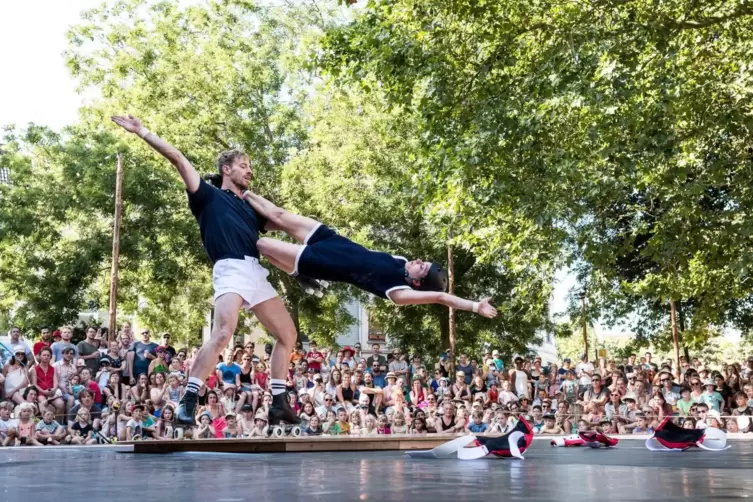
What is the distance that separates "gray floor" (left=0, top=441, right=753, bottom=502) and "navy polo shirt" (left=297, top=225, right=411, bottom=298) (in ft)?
3.65

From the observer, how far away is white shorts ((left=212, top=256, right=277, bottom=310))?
233 inches

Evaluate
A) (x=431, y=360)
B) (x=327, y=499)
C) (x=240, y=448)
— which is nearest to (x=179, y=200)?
(x=431, y=360)

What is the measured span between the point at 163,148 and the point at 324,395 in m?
8.28

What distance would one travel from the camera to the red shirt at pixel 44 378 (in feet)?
38.9

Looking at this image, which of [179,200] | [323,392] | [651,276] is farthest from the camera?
[179,200]

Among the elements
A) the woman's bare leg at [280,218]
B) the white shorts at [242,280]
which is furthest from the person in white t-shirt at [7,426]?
the woman's bare leg at [280,218]

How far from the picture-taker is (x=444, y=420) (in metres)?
13.2

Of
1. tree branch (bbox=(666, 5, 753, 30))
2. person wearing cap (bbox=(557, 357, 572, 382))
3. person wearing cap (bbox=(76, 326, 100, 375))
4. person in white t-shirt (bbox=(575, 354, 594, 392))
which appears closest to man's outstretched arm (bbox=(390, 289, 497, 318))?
person wearing cap (bbox=(76, 326, 100, 375))

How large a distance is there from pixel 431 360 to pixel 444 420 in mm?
15888

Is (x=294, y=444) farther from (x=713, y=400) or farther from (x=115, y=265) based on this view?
(x=115, y=265)

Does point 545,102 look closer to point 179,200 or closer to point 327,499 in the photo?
point 327,499

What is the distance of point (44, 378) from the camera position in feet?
39.0

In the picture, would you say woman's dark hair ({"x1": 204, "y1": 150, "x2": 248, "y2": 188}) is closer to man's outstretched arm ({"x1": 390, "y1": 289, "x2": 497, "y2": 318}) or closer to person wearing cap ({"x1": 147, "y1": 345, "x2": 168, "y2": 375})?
man's outstretched arm ({"x1": 390, "y1": 289, "x2": 497, "y2": 318})

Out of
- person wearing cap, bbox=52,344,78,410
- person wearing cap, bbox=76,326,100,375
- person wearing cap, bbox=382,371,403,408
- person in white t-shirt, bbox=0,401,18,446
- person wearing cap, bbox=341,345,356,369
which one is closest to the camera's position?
person in white t-shirt, bbox=0,401,18,446
